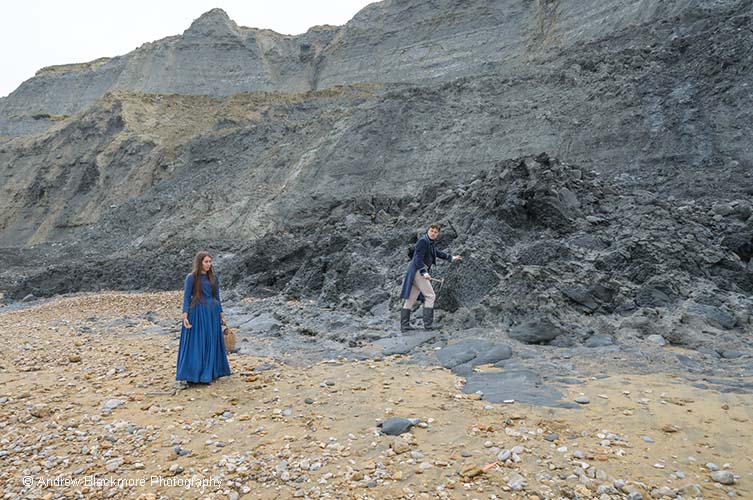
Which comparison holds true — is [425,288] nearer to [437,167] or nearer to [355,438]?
[355,438]

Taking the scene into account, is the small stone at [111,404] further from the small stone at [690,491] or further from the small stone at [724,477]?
the small stone at [724,477]

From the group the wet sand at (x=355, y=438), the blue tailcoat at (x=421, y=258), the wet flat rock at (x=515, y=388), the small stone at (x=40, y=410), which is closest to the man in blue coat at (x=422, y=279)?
the blue tailcoat at (x=421, y=258)

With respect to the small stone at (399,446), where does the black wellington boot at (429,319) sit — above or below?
below

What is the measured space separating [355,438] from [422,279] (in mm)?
3697

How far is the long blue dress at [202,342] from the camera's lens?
18.2 ft

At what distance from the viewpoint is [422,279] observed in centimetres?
750

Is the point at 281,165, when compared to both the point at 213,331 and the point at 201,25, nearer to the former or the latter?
the point at 213,331

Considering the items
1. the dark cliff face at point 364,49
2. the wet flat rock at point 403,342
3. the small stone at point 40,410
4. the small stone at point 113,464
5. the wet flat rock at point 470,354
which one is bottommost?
the wet flat rock at point 403,342

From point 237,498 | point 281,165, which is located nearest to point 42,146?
point 281,165

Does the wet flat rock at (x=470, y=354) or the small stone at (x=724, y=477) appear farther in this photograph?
the wet flat rock at (x=470, y=354)

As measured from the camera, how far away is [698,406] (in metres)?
4.27

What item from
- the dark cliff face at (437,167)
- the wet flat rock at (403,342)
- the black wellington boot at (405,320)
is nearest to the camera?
the wet flat rock at (403,342)

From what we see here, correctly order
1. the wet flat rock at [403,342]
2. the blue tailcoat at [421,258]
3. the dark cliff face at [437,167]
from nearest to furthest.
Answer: the wet flat rock at [403,342] → the blue tailcoat at [421,258] → the dark cliff face at [437,167]

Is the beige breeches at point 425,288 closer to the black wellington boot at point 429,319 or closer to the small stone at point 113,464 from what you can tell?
the black wellington boot at point 429,319
